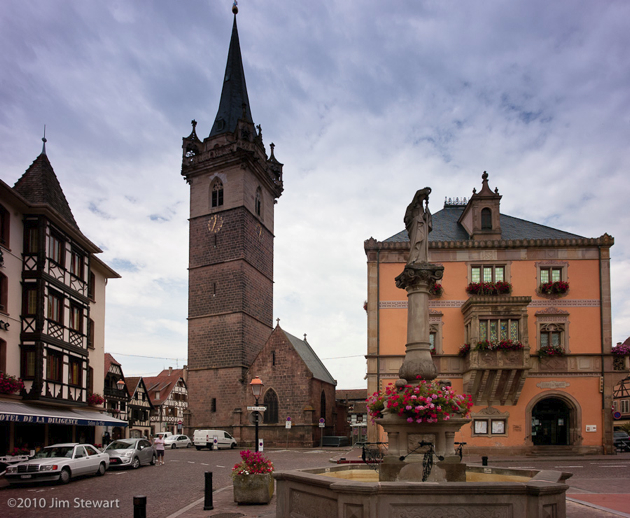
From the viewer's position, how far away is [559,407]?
96.9ft

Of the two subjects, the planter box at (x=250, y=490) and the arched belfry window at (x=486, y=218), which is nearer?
the planter box at (x=250, y=490)

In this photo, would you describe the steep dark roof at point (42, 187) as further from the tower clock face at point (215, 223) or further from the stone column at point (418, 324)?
the tower clock face at point (215, 223)

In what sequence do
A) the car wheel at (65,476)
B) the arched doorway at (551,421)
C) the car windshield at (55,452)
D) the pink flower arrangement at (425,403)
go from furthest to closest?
1. the arched doorway at (551,421)
2. the car windshield at (55,452)
3. the car wheel at (65,476)
4. the pink flower arrangement at (425,403)

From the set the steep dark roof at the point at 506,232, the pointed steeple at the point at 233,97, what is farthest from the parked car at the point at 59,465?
the pointed steeple at the point at 233,97

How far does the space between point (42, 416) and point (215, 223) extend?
30424 millimetres

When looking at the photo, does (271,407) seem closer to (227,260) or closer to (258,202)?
(227,260)

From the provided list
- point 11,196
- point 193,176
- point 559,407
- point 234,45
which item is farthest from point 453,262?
point 234,45

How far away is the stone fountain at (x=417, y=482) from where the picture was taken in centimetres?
737

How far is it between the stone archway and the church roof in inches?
Answer: 828

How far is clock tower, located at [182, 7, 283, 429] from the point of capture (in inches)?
1850

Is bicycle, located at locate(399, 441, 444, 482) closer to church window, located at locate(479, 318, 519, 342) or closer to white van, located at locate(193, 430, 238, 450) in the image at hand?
church window, located at locate(479, 318, 519, 342)

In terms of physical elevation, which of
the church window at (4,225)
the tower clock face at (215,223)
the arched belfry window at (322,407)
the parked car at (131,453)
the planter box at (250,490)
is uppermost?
the tower clock face at (215,223)

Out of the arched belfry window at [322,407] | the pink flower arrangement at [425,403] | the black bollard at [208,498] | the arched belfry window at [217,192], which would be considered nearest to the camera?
the pink flower arrangement at [425,403]

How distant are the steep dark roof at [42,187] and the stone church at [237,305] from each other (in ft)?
64.2
